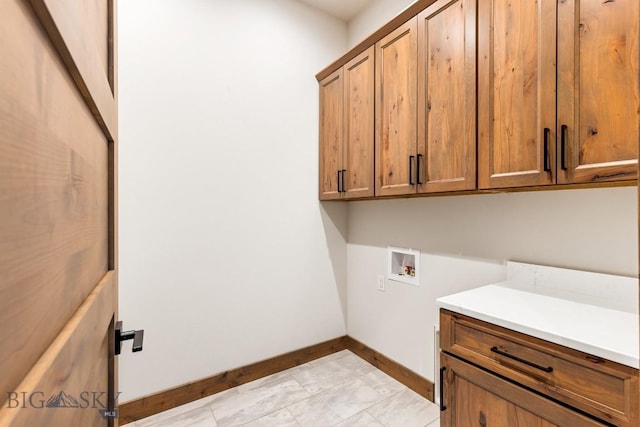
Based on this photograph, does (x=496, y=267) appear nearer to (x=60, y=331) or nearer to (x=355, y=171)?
(x=355, y=171)

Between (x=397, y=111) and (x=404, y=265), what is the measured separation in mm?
1085

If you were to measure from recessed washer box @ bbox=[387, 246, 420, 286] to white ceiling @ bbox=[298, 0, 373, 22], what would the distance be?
1.95 meters

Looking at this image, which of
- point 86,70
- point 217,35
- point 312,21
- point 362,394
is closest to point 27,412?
point 86,70

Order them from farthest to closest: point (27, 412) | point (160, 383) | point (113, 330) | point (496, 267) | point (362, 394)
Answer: point (362, 394) → point (160, 383) → point (496, 267) → point (113, 330) → point (27, 412)

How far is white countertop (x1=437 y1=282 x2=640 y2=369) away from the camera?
2.93ft

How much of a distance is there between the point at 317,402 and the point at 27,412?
1.99 meters

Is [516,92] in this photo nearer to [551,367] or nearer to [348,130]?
[551,367]

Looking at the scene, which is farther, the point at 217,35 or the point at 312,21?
the point at 312,21

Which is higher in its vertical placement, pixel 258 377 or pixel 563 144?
pixel 563 144

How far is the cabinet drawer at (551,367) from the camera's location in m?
0.85

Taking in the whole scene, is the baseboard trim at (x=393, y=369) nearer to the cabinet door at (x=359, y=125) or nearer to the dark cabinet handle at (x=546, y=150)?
the cabinet door at (x=359, y=125)

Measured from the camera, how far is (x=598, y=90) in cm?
104

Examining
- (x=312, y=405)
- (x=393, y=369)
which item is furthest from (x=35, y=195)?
(x=393, y=369)

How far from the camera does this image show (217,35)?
6.72ft
